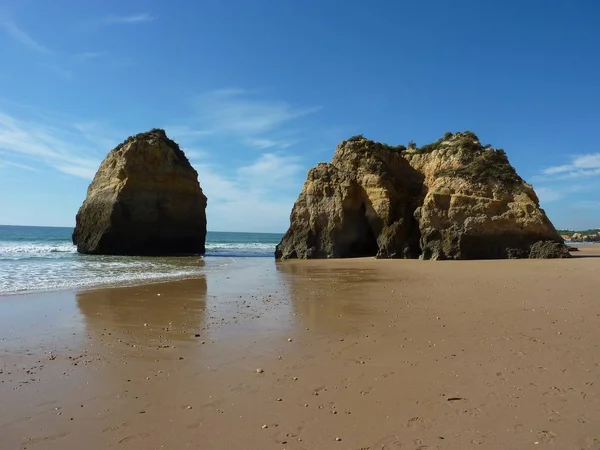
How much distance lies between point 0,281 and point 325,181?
18043mm

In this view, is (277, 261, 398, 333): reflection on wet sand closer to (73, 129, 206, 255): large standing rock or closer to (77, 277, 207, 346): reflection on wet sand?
(77, 277, 207, 346): reflection on wet sand

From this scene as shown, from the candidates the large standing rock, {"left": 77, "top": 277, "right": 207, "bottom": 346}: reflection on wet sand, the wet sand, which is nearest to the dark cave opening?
{"left": 77, "top": 277, "right": 207, "bottom": 346}: reflection on wet sand

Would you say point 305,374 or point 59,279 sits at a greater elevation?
point 59,279

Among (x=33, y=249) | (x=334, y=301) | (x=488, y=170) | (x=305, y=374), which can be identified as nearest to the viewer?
(x=305, y=374)

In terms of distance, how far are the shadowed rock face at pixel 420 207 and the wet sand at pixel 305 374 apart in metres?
12.1

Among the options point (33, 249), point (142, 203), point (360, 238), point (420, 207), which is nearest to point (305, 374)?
point (420, 207)

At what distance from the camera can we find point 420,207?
23422 millimetres

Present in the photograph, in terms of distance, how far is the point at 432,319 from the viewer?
755cm

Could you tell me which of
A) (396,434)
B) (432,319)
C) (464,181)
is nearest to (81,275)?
(432,319)

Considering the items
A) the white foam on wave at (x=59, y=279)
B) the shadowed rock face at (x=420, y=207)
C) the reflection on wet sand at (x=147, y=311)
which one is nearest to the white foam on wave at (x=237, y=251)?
the shadowed rock face at (x=420, y=207)

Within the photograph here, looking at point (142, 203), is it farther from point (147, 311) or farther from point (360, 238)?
point (147, 311)

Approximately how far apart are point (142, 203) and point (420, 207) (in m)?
20.5

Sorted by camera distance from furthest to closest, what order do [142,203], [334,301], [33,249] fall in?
[33,249], [142,203], [334,301]

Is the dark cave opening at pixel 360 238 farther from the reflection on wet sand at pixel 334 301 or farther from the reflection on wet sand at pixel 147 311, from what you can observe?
the reflection on wet sand at pixel 147 311
